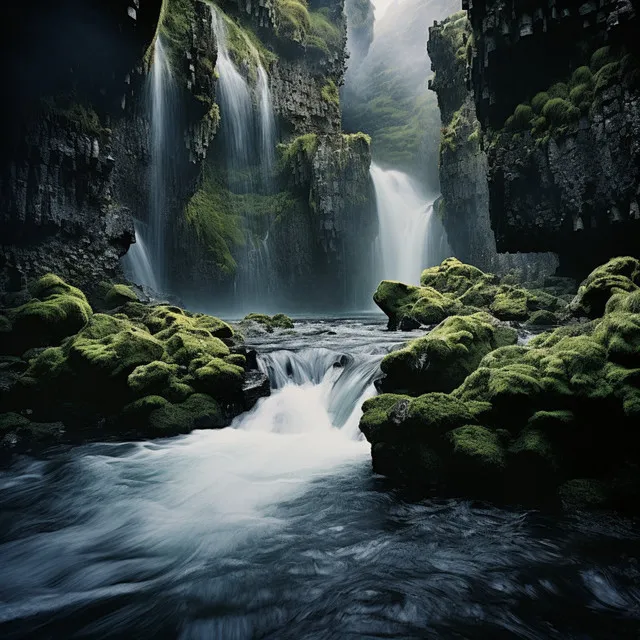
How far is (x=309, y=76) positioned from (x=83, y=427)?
40.2 meters

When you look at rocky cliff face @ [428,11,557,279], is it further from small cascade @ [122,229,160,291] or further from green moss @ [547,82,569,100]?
small cascade @ [122,229,160,291]

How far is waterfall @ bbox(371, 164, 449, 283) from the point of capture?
40.5 metres

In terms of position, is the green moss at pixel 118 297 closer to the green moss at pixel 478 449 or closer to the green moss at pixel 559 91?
the green moss at pixel 478 449

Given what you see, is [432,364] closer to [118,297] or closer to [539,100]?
[118,297]

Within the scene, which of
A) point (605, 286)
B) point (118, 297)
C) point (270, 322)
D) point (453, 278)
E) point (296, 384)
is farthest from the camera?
point (453, 278)

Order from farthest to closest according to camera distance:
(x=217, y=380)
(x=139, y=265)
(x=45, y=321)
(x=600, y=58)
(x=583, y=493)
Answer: (x=139, y=265) → (x=600, y=58) → (x=45, y=321) → (x=217, y=380) → (x=583, y=493)

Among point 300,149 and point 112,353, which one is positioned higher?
point 300,149

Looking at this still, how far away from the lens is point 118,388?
9.40 m

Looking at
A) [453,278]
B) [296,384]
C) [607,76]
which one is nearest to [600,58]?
[607,76]

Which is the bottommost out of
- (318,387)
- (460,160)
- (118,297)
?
(318,387)

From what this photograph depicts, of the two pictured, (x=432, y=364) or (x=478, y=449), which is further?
(x=432, y=364)

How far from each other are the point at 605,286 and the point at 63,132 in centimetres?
1981

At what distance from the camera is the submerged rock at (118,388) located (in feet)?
28.5

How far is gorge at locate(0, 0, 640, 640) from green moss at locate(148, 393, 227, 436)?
0.16 ft
